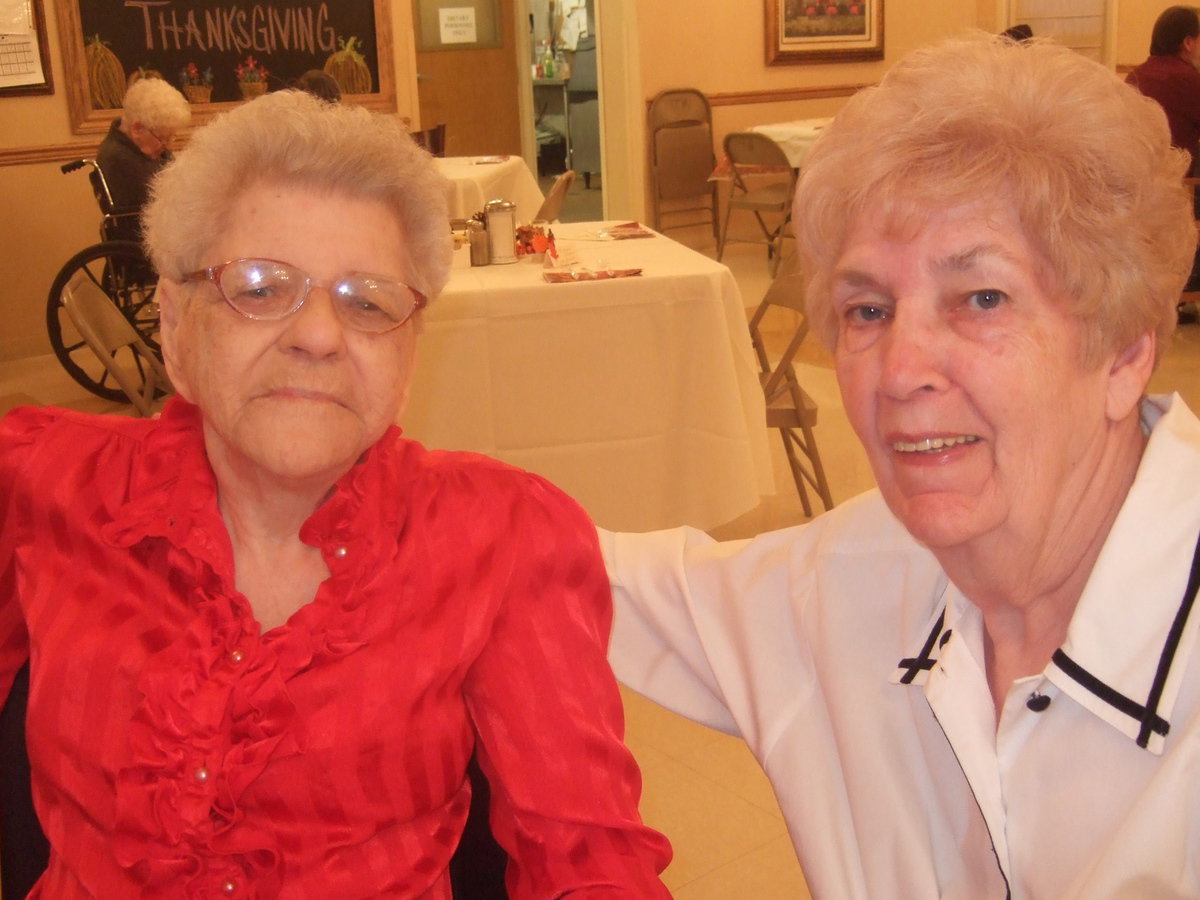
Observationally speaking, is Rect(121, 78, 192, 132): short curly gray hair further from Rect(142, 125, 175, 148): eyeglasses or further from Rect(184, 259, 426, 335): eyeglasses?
Rect(184, 259, 426, 335): eyeglasses

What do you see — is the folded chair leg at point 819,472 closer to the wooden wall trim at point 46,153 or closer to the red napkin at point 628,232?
the red napkin at point 628,232

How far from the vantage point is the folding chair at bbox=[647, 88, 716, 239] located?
9.15 metres

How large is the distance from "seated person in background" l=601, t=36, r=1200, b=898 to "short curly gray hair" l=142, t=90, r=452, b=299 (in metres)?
0.47

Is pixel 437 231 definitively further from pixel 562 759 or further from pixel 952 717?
pixel 952 717

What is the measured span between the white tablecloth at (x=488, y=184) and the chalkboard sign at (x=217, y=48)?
145 cm

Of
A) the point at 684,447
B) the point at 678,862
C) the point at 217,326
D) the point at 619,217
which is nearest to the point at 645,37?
the point at 619,217

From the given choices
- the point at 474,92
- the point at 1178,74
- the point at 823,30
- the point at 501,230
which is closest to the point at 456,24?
the point at 474,92

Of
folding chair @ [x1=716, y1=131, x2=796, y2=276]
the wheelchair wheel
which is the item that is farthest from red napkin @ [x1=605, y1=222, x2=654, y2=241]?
folding chair @ [x1=716, y1=131, x2=796, y2=276]

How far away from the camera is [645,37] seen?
30.0ft

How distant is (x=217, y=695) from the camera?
49.4 inches

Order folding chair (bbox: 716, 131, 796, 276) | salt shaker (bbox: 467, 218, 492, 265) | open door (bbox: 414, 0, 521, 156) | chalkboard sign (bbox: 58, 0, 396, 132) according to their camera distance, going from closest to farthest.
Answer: salt shaker (bbox: 467, 218, 492, 265) → chalkboard sign (bbox: 58, 0, 396, 132) → folding chair (bbox: 716, 131, 796, 276) → open door (bbox: 414, 0, 521, 156)

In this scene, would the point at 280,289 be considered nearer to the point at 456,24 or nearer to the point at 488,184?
the point at 488,184

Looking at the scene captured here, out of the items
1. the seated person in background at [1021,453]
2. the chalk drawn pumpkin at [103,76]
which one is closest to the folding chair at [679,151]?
the chalk drawn pumpkin at [103,76]

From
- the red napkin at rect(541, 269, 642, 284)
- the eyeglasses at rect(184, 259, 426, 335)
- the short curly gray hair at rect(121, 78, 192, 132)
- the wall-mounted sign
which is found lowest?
the red napkin at rect(541, 269, 642, 284)
